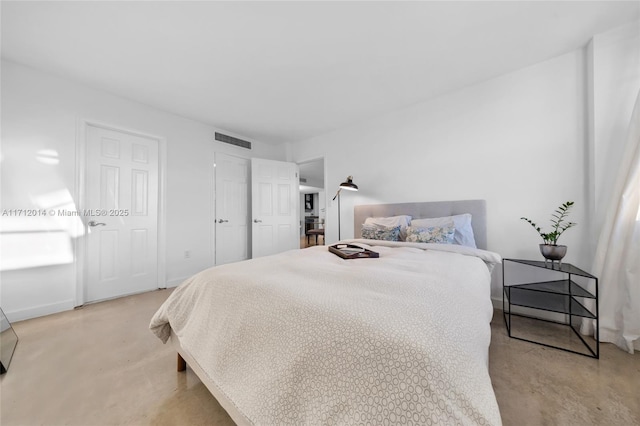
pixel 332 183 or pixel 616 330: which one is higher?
pixel 332 183

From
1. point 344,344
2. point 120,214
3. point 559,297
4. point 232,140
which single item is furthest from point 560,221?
point 120,214

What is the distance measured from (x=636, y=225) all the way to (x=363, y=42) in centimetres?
242

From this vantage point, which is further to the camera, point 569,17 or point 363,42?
point 363,42

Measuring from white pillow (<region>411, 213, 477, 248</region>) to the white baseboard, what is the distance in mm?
3749

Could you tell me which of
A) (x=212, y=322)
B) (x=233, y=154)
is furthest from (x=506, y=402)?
(x=233, y=154)

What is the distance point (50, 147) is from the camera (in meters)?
2.30

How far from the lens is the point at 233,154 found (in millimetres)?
3871

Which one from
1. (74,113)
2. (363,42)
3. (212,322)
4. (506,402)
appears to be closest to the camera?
(212,322)

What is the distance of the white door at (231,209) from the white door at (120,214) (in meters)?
0.86

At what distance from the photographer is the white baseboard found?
2.08 m

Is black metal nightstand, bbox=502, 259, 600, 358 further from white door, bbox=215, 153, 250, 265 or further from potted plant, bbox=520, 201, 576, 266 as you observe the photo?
white door, bbox=215, 153, 250, 265

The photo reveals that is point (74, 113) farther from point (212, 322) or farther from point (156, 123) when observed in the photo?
point (212, 322)

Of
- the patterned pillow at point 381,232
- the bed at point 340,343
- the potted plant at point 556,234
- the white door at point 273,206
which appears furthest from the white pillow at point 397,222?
the white door at point 273,206

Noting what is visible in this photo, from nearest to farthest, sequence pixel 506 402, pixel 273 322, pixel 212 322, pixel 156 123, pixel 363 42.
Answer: pixel 273 322 → pixel 212 322 → pixel 506 402 → pixel 363 42 → pixel 156 123
